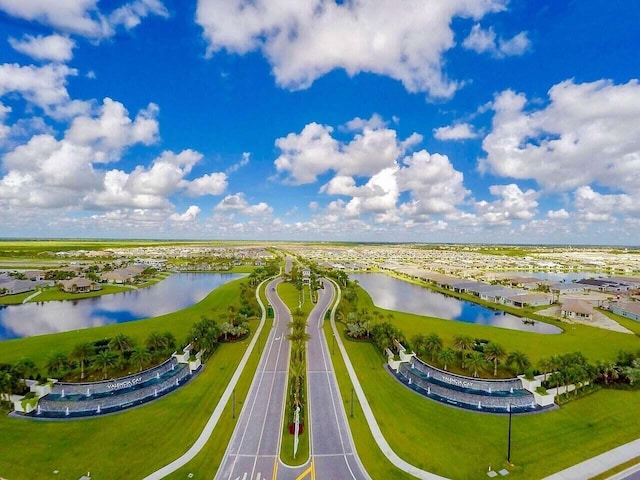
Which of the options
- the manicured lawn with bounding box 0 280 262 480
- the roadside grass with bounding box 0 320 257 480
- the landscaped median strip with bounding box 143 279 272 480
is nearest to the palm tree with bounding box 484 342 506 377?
the manicured lawn with bounding box 0 280 262 480

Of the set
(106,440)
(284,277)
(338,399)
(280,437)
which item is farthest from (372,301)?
(106,440)

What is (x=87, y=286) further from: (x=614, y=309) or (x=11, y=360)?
(x=614, y=309)

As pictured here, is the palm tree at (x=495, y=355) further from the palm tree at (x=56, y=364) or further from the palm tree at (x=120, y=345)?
the palm tree at (x=56, y=364)

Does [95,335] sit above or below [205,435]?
A: above

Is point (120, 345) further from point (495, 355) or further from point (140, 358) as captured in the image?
point (495, 355)

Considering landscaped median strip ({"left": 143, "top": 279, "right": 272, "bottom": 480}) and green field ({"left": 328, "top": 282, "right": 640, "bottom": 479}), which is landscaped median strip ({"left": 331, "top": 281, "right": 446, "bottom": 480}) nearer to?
green field ({"left": 328, "top": 282, "right": 640, "bottom": 479})

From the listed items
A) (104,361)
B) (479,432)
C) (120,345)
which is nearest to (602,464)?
(479,432)
